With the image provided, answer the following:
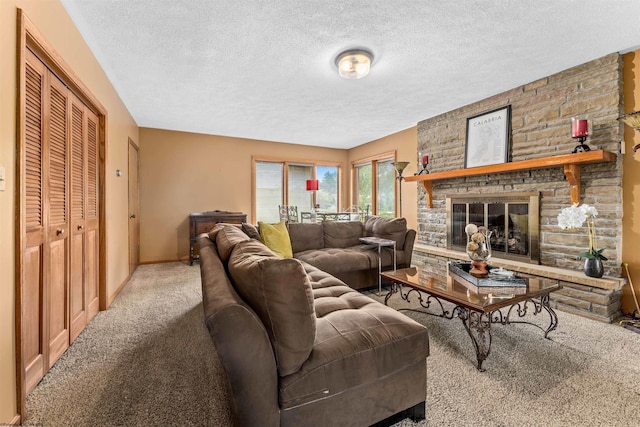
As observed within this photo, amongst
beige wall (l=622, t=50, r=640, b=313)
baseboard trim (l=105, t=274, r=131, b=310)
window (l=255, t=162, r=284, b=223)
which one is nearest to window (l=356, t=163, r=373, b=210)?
window (l=255, t=162, r=284, b=223)

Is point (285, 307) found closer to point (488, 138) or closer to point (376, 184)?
point (488, 138)

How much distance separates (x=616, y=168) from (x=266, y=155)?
5215 mm

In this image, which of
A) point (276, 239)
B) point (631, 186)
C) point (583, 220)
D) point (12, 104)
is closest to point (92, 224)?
point (12, 104)

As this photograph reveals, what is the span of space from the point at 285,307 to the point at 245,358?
0.72 ft

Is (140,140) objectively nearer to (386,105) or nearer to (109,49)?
(109,49)

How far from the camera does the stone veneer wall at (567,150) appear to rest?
8.68 ft

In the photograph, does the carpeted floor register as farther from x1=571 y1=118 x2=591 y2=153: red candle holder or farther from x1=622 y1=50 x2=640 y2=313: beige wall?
x1=571 y1=118 x2=591 y2=153: red candle holder

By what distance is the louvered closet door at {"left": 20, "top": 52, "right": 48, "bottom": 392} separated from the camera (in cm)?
158

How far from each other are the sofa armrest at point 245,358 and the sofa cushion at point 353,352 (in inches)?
2.7

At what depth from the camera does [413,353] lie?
1328 millimetres

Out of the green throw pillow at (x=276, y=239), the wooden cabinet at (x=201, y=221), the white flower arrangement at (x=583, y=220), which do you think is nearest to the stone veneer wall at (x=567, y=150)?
the white flower arrangement at (x=583, y=220)

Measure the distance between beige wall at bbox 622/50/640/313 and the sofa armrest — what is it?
3.45 m

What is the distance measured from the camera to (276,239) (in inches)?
124

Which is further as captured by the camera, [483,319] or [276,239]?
[276,239]
